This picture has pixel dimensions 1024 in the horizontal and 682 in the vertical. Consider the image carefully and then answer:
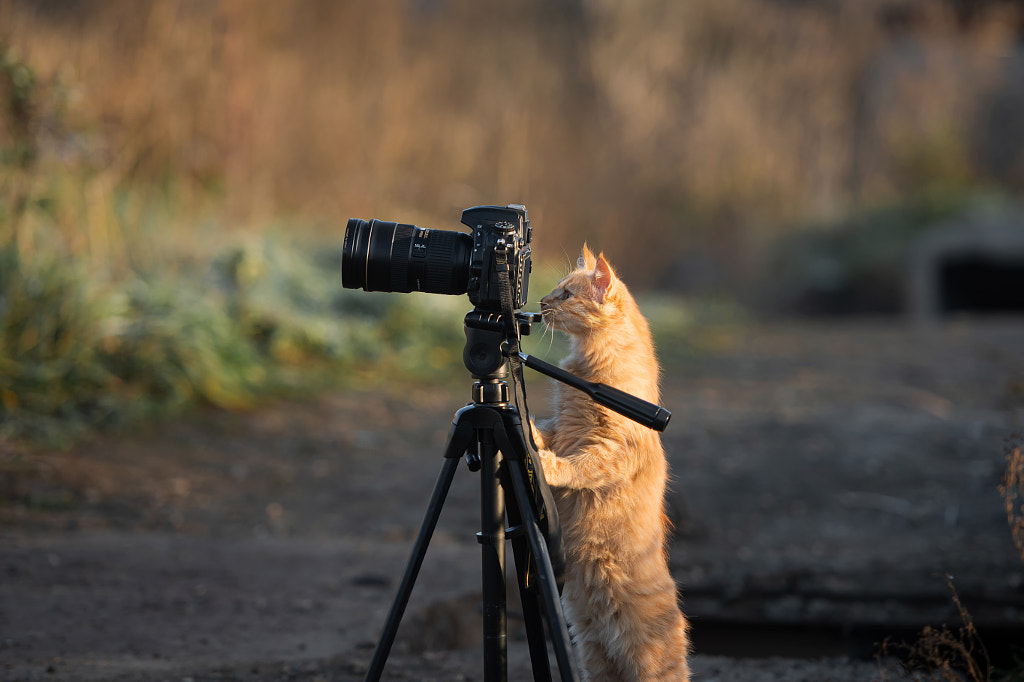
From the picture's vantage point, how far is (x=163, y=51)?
737cm

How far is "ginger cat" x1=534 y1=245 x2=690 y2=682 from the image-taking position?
2.21 m

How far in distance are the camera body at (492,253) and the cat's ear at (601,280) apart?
0.34 meters

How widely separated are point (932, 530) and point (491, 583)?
275 cm

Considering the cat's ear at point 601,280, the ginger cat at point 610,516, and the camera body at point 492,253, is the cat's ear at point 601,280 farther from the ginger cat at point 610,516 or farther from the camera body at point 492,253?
the camera body at point 492,253

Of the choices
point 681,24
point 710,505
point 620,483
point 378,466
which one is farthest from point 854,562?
point 681,24

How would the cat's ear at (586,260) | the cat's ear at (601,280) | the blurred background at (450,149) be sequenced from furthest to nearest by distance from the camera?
the blurred background at (450,149), the cat's ear at (586,260), the cat's ear at (601,280)

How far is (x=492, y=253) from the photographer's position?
1989 millimetres

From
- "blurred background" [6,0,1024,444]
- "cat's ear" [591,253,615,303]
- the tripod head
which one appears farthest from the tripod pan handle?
"blurred background" [6,0,1024,444]

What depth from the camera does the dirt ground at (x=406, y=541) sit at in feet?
9.47

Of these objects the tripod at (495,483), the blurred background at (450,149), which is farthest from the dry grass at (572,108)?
the tripod at (495,483)

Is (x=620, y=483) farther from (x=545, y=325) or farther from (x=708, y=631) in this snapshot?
(x=708, y=631)

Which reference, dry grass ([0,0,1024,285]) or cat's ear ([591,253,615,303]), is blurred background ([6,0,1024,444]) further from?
cat's ear ([591,253,615,303])

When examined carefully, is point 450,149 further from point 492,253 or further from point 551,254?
point 492,253

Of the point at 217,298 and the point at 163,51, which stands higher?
the point at 163,51
